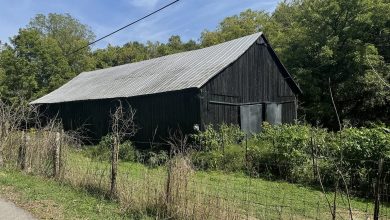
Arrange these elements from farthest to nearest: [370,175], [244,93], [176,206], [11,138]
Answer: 1. [244,93]
2. [11,138]
3. [370,175]
4. [176,206]

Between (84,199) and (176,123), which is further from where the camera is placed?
(176,123)

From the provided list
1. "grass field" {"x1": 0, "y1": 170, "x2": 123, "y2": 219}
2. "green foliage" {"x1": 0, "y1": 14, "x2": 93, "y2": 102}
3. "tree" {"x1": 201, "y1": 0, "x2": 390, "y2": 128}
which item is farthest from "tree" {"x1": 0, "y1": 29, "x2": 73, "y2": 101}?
"grass field" {"x1": 0, "y1": 170, "x2": 123, "y2": 219}

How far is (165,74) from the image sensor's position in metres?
23.2

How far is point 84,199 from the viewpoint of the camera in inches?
364

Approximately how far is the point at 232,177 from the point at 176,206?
688cm

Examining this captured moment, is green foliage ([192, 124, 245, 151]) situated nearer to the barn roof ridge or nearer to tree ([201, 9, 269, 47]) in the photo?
the barn roof ridge

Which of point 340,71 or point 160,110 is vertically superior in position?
Result: point 340,71

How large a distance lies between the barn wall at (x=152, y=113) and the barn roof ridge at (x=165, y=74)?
0.42 metres

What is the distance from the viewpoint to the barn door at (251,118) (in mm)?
21016

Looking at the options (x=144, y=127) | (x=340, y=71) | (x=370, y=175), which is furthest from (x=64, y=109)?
(x=370, y=175)

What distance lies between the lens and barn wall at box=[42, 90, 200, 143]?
63.5 feet

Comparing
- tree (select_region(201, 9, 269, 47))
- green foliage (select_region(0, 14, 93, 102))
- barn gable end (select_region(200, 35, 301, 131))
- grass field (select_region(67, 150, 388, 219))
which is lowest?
grass field (select_region(67, 150, 388, 219))

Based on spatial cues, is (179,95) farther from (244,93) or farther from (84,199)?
(84,199)

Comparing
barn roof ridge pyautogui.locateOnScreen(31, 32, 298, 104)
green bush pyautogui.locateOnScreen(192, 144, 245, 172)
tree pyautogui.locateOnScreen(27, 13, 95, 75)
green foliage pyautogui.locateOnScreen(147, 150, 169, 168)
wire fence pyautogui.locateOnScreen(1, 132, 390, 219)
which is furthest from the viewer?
tree pyautogui.locateOnScreen(27, 13, 95, 75)
